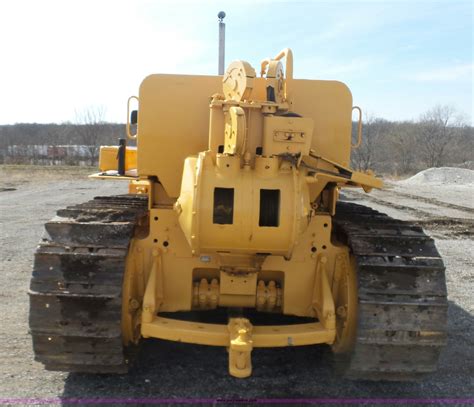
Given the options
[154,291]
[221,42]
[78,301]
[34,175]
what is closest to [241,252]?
[154,291]

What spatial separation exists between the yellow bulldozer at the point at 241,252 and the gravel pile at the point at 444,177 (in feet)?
99.3

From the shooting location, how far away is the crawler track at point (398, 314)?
3.52 metres

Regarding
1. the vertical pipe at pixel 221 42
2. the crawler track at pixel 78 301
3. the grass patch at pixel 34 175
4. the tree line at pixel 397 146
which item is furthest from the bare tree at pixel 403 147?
the crawler track at pixel 78 301

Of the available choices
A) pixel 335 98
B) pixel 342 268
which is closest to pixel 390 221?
pixel 342 268

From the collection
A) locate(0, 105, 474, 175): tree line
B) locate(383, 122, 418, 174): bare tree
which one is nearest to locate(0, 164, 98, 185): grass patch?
locate(0, 105, 474, 175): tree line

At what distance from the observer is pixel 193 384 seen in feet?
12.9

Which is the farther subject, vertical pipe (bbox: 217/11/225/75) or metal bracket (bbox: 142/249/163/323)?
vertical pipe (bbox: 217/11/225/75)

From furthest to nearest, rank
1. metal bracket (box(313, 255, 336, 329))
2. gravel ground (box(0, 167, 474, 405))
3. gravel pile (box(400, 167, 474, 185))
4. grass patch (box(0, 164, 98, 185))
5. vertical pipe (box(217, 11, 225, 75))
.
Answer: gravel pile (box(400, 167, 474, 185)), grass patch (box(0, 164, 98, 185)), vertical pipe (box(217, 11, 225, 75)), gravel ground (box(0, 167, 474, 405)), metal bracket (box(313, 255, 336, 329))

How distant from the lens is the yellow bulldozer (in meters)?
3.23

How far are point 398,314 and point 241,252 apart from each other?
4.12 ft

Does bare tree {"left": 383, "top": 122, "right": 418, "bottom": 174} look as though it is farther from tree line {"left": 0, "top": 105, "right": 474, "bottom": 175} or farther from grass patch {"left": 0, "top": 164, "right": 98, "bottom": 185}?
grass patch {"left": 0, "top": 164, "right": 98, "bottom": 185}

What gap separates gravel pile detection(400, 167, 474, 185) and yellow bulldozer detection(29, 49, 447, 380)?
99.3 ft

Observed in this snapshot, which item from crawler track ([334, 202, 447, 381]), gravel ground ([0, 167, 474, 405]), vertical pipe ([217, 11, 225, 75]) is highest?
vertical pipe ([217, 11, 225, 75])

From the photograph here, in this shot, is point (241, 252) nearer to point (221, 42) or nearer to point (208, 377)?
point (208, 377)
